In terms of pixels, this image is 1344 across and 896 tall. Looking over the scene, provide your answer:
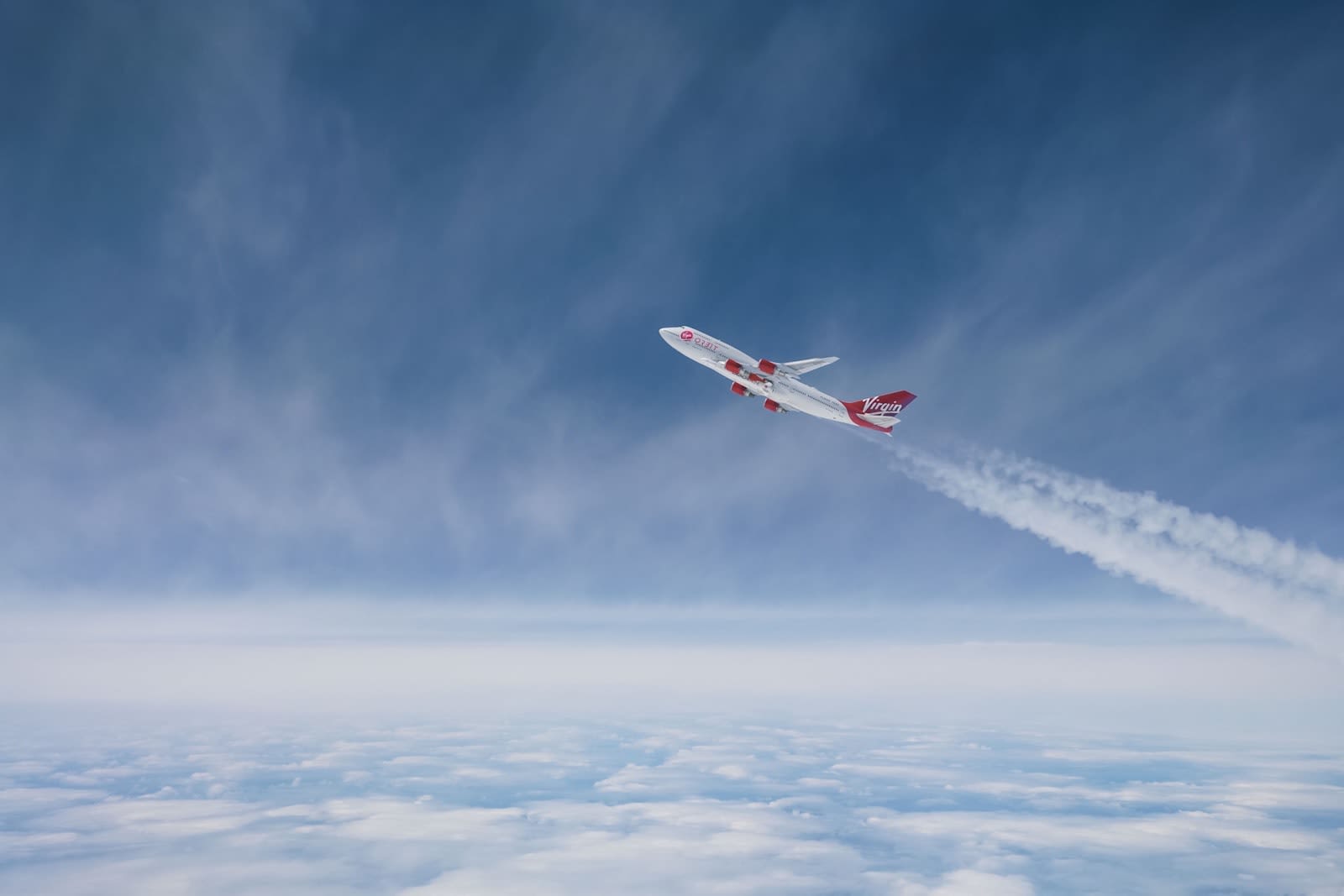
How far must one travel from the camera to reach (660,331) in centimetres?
11631

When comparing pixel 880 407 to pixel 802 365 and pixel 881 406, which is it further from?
pixel 802 365

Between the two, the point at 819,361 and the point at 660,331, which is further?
the point at 660,331

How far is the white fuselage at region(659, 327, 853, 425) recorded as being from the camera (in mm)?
111750

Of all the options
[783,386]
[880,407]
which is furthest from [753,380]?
[880,407]

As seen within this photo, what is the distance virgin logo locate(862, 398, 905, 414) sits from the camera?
116 meters

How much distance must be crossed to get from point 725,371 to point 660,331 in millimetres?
12791

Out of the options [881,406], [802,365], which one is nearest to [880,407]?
[881,406]

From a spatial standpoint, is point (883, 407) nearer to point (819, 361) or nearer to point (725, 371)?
point (819, 361)

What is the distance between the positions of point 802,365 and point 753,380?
8.11 m

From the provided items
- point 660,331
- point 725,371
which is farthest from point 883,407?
point 660,331

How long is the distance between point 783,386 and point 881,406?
17.8 metres

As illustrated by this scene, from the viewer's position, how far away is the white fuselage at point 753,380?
11175 cm

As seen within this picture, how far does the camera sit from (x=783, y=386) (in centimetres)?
11131

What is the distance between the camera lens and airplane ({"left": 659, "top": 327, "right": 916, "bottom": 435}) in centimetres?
11112
